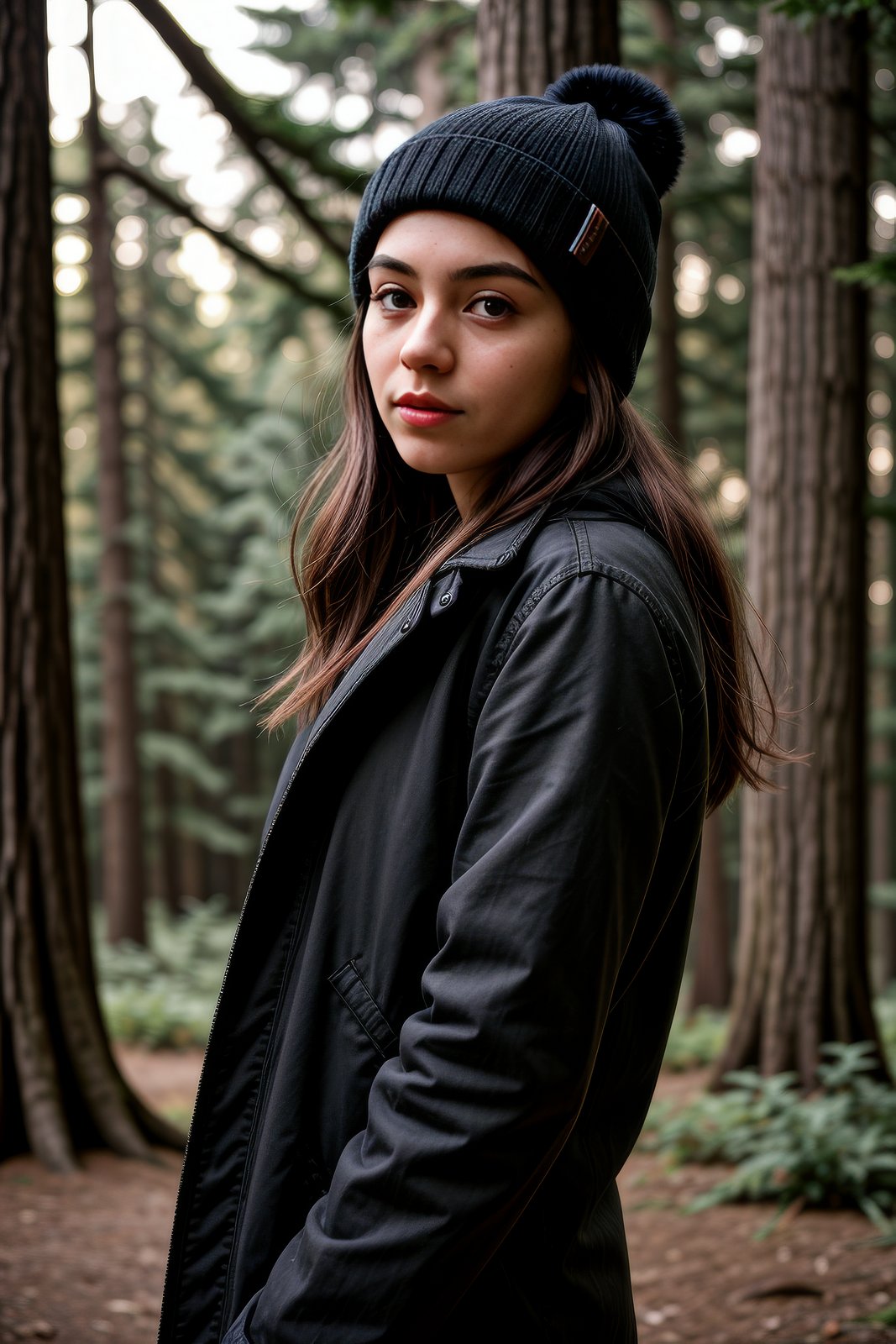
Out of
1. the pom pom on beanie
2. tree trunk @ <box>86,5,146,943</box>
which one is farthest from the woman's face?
tree trunk @ <box>86,5,146,943</box>

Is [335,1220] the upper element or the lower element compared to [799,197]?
lower

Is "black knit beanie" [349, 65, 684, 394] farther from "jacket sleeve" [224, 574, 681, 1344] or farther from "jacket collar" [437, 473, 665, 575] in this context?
"jacket sleeve" [224, 574, 681, 1344]

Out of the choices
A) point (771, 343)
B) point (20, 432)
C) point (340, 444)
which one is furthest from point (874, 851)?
point (340, 444)

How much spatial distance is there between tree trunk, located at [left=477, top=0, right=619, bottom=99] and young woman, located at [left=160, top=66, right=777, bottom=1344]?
2195 millimetres

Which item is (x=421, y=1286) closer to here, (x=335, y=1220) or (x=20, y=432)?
(x=335, y=1220)

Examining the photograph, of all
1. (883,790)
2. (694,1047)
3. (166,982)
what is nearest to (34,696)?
(694,1047)

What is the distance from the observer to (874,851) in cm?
2164

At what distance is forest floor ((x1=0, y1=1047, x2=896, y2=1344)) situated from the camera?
386cm

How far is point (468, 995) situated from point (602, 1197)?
0.58 meters

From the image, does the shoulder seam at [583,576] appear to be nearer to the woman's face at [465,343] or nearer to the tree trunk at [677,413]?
the woman's face at [465,343]

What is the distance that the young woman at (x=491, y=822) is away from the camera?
1290 millimetres

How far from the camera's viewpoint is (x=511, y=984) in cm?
127

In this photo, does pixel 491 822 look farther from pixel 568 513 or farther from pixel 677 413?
pixel 677 413

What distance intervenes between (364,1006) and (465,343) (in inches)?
37.4
